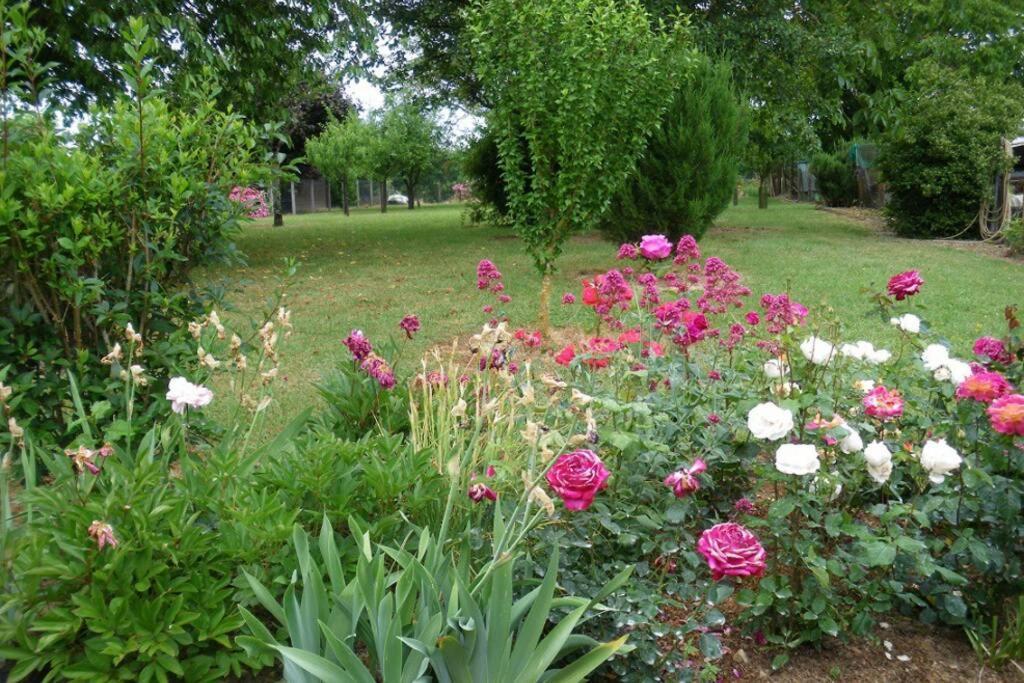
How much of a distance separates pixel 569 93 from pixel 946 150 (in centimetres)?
1203

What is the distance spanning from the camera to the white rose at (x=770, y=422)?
7.25 feet

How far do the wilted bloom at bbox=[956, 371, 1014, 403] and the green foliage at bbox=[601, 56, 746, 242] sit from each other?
8845mm

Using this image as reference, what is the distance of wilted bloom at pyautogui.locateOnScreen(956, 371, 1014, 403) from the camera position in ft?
7.75

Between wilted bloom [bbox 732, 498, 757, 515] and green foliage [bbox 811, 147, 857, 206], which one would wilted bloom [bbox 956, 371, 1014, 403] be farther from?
green foliage [bbox 811, 147, 857, 206]

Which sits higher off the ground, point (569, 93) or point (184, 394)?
point (569, 93)

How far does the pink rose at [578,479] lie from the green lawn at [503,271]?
218cm

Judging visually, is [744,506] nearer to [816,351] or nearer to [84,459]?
[816,351]

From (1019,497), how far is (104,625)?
2.48m

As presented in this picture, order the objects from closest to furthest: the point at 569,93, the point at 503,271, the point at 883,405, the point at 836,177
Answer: the point at 883,405 < the point at 569,93 < the point at 503,271 < the point at 836,177

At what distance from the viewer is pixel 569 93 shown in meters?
6.38

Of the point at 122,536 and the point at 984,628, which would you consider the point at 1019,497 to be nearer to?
the point at 984,628

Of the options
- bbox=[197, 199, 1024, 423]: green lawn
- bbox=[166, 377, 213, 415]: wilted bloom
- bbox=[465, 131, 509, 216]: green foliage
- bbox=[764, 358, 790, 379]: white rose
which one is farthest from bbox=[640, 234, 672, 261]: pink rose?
bbox=[465, 131, 509, 216]: green foliage

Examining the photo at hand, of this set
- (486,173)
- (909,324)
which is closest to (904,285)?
(909,324)

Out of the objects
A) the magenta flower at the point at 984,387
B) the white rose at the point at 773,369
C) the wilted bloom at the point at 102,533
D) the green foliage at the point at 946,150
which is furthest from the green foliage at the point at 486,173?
the wilted bloom at the point at 102,533
